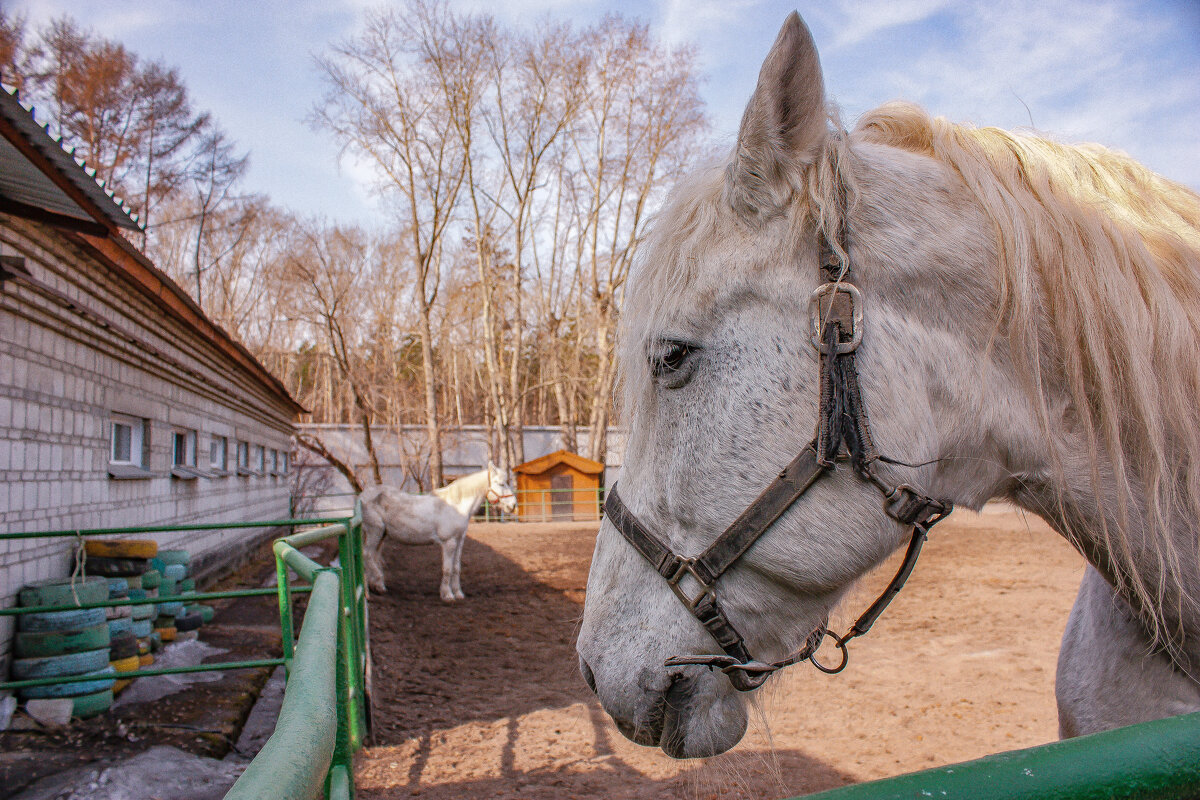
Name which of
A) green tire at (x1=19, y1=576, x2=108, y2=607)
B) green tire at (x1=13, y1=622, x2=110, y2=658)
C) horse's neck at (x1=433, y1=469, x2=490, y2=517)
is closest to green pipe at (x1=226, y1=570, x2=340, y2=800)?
green tire at (x1=13, y1=622, x2=110, y2=658)

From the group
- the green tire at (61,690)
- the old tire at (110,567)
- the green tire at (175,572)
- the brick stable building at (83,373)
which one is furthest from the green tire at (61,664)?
the green tire at (175,572)

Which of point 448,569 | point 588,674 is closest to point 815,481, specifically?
point 588,674

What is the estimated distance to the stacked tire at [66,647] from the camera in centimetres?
410

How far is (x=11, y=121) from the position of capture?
10.2ft

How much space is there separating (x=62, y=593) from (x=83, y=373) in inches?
93.2

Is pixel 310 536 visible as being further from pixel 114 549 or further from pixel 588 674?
pixel 114 549

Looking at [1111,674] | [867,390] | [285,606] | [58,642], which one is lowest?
[58,642]

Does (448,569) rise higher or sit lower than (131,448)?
lower

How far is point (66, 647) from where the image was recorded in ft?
14.0

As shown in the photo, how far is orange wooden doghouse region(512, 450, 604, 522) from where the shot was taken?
2003 centimetres

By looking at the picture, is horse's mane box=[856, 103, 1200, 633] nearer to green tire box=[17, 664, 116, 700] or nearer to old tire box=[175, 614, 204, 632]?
green tire box=[17, 664, 116, 700]

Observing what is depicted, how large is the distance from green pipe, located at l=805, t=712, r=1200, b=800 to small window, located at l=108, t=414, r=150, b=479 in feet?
25.0

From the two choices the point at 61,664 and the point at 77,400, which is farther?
the point at 77,400

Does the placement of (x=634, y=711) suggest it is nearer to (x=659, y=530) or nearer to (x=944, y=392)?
(x=659, y=530)
